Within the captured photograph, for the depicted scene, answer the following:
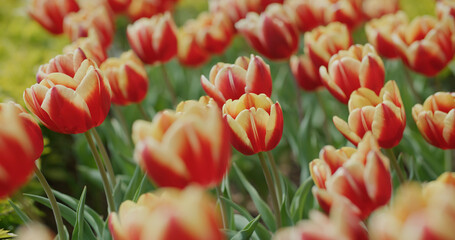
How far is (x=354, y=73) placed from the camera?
157cm

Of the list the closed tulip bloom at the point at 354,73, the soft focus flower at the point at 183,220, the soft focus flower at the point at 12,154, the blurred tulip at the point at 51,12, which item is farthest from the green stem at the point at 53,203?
the blurred tulip at the point at 51,12

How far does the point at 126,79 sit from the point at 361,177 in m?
1.09

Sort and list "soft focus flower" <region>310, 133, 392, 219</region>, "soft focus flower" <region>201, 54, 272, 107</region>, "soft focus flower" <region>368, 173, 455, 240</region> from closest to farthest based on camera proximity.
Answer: "soft focus flower" <region>368, 173, 455, 240</region> < "soft focus flower" <region>310, 133, 392, 219</region> < "soft focus flower" <region>201, 54, 272, 107</region>

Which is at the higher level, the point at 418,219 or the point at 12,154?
the point at 12,154

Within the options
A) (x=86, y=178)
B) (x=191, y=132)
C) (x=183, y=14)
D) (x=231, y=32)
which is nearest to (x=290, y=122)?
(x=231, y=32)

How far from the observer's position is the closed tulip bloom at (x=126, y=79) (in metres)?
1.93

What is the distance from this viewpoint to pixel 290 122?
8.04 feet

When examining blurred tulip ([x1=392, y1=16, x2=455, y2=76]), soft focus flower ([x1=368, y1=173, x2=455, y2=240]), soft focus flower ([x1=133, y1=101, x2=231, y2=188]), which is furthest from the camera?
blurred tulip ([x1=392, y1=16, x2=455, y2=76])

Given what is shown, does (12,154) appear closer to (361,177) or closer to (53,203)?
(53,203)

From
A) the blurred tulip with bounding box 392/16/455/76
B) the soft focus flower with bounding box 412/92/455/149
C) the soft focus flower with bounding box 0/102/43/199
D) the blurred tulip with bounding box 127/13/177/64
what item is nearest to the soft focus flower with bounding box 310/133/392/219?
the soft focus flower with bounding box 412/92/455/149

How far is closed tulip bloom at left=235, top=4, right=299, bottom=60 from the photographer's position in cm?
212

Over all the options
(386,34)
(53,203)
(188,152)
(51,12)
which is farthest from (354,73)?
(51,12)

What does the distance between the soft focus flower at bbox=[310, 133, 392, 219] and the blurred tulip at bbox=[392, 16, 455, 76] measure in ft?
2.89

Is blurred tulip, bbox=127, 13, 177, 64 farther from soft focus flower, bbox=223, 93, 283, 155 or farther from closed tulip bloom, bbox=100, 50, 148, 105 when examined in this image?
soft focus flower, bbox=223, 93, 283, 155
